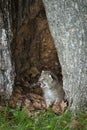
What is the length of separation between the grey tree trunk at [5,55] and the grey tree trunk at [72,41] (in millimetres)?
804

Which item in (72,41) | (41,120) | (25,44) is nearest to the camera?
(72,41)

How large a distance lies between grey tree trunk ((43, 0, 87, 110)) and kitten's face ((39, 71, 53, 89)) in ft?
2.27

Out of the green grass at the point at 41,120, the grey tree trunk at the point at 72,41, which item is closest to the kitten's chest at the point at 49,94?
the green grass at the point at 41,120

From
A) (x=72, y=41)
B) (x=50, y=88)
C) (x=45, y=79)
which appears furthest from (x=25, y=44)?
(x=72, y=41)

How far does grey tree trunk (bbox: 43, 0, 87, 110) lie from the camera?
5.98m

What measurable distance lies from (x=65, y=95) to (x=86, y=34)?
4.79 ft

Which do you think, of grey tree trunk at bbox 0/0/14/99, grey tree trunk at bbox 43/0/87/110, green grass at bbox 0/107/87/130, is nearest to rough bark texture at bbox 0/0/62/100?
grey tree trunk at bbox 0/0/14/99

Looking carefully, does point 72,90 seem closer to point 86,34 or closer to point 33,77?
point 86,34

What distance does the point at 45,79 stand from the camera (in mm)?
7367

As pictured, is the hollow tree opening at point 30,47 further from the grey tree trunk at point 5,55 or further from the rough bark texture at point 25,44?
the grey tree trunk at point 5,55

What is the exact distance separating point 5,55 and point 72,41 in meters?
1.28

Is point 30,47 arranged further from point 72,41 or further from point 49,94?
point 72,41

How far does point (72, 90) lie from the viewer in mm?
6555

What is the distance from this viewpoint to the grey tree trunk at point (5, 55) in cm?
665
